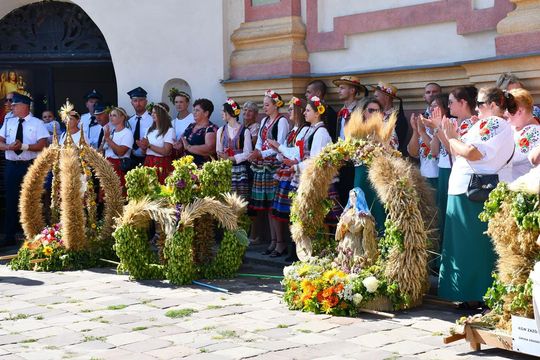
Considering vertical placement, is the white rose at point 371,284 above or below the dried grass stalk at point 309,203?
below

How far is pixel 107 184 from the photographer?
10609 mm

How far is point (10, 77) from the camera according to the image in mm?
14695

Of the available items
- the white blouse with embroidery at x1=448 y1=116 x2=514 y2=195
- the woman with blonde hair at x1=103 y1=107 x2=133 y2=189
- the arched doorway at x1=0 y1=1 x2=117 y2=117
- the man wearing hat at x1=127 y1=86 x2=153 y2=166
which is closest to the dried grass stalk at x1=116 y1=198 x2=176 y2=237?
the woman with blonde hair at x1=103 y1=107 x2=133 y2=189

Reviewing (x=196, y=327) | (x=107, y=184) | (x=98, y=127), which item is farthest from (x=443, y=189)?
(x=98, y=127)

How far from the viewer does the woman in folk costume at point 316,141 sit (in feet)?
32.1

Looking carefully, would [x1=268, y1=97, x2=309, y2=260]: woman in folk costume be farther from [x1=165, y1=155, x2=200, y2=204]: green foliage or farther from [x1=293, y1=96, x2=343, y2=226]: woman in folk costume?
[x1=165, y1=155, x2=200, y2=204]: green foliage

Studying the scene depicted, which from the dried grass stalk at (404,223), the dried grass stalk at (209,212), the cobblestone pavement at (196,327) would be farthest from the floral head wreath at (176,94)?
the dried grass stalk at (404,223)

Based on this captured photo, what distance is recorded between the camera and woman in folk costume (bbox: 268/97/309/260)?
10.2 m

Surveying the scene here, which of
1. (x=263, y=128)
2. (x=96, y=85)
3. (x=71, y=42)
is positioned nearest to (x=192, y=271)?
(x=263, y=128)

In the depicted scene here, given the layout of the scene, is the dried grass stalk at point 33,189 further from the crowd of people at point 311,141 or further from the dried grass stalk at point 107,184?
the dried grass stalk at point 107,184

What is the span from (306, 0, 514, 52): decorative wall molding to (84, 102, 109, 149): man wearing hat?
3251mm

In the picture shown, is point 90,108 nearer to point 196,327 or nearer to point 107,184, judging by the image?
point 107,184

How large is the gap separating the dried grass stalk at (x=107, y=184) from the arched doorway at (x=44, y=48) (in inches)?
146

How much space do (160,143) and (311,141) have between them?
282 centimetres
